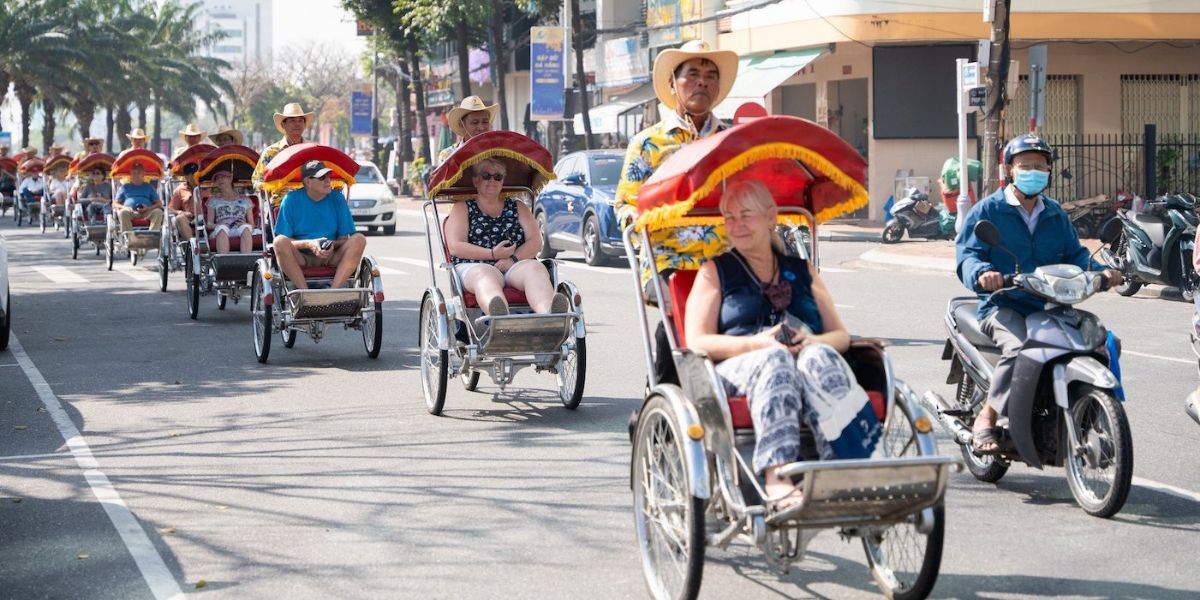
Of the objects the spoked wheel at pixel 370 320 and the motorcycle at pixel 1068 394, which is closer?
the motorcycle at pixel 1068 394

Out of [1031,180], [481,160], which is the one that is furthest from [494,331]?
[1031,180]

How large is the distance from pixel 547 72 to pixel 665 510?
35484 mm

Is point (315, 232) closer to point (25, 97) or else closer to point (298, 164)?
point (298, 164)

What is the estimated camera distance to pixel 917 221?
25.3m

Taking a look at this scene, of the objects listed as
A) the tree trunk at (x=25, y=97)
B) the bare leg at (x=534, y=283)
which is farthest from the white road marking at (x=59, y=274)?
the tree trunk at (x=25, y=97)

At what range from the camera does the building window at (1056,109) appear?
101ft

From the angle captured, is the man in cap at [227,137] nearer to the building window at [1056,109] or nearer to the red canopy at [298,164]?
the red canopy at [298,164]

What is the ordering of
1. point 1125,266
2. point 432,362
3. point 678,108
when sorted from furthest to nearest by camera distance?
point 1125,266 < point 432,362 < point 678,108

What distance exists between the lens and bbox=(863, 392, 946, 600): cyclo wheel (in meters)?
5.00

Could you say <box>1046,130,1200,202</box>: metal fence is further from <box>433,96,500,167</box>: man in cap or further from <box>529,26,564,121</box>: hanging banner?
<box>433,96,500,167</box>: man in cap

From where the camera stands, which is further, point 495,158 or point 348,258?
point 348,258

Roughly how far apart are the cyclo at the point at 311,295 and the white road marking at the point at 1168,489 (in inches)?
251

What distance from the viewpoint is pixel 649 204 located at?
5789 mm

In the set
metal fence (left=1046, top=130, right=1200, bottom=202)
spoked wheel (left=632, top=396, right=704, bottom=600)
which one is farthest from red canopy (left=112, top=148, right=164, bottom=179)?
spoked wheel (left=632, top=396, right=704, bottom=600)
